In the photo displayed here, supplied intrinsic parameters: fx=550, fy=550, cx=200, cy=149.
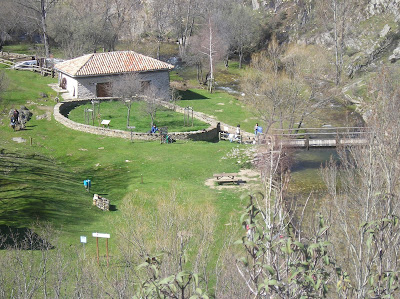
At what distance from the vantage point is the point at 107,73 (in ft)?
165

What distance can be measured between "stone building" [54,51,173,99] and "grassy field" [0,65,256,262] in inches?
180

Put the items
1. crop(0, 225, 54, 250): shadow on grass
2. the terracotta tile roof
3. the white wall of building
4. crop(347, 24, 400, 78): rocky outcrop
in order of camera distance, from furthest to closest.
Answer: crop(347, 24, 400, 78): rocky outcrop, the terracotta tile roof, the white wall of building, crop(0, 225, 54, 250): shadow on grass

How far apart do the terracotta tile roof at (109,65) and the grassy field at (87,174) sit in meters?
5.42

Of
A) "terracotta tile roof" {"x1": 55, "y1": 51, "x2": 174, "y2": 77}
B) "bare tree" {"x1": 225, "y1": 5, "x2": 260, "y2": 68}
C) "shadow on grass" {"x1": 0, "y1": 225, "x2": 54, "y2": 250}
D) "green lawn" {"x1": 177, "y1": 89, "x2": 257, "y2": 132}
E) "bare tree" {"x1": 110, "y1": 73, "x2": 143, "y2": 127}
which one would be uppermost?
"bare tree" {"x1": 225, "y1": 5, "x2": 260, "y2": 68}

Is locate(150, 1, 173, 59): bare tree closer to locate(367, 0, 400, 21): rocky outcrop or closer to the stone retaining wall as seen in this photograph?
locate(367, 0, 400, 21): rocky outcrop

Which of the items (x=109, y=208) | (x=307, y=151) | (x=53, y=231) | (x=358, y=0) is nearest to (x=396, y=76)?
(x=307, y=151)

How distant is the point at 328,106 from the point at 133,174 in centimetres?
2532

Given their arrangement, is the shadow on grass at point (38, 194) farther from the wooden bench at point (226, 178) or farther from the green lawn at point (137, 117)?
the green lawn at point (137, 117)

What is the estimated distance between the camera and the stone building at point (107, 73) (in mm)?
49938

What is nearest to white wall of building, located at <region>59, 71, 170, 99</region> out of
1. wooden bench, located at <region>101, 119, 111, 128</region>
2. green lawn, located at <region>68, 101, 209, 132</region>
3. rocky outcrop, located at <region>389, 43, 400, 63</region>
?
green lawn, located at <region>68, 101, 209, 132</region>

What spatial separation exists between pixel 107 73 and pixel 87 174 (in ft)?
60.2

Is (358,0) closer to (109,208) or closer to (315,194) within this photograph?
(315,194)

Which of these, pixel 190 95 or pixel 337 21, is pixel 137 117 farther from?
pixel 337 21

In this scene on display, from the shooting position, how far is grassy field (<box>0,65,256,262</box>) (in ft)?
84.8
